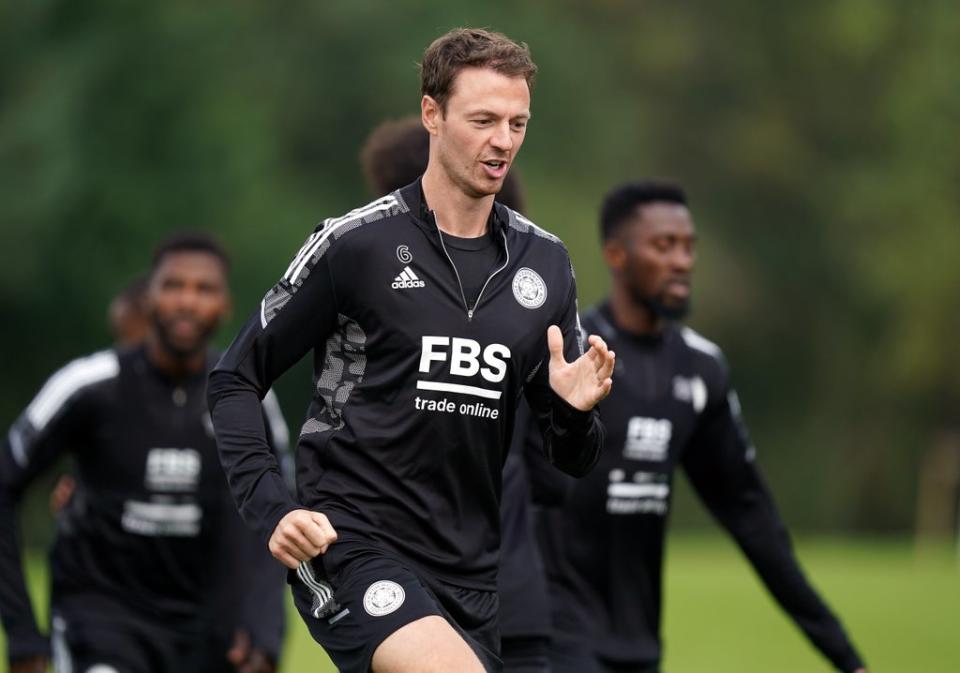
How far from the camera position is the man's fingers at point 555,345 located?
577cm

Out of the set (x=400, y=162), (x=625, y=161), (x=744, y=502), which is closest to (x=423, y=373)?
(x=400, y=162)

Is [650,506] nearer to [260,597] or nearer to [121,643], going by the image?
[260,597]

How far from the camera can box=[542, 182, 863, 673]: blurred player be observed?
782cm

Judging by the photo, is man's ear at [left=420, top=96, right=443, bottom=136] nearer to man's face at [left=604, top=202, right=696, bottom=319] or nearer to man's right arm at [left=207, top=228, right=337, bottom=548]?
man's right arm at [left=207, top=228, right=337, bottom=548]

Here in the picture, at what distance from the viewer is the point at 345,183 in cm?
4562

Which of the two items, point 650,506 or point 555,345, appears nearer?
point 555,345

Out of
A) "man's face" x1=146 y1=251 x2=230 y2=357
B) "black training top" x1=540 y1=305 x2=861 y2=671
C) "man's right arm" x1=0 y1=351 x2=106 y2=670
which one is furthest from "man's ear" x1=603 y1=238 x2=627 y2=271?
"man's right arm" x1=0 y1=351 x2=106 y2=670

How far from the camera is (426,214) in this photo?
5.92m

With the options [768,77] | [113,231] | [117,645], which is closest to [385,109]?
[113,231]

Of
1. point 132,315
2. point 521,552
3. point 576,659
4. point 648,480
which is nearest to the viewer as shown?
point 521,552

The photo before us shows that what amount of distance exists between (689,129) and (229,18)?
518 inches

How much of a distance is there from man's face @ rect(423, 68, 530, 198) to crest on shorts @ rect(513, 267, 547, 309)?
27 centimetres

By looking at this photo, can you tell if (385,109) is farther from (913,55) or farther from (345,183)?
(913,55)

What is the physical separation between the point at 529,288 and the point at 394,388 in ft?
1.73
